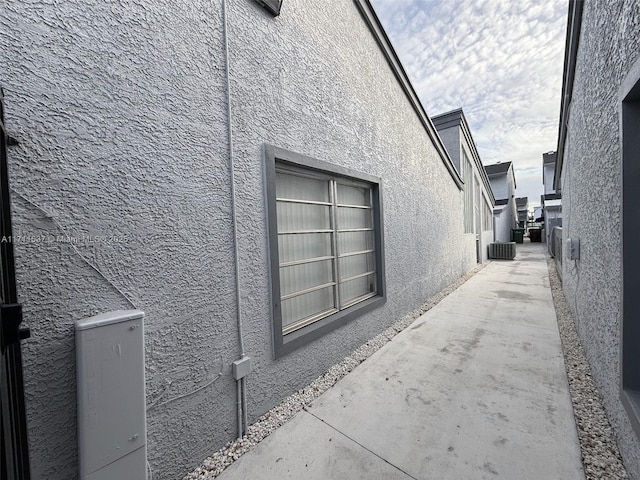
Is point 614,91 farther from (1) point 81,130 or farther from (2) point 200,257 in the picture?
(1) point 81,130

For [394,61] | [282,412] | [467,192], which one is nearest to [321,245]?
[282,412]

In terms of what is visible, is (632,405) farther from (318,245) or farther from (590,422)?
(318,245)

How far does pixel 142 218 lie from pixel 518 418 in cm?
346

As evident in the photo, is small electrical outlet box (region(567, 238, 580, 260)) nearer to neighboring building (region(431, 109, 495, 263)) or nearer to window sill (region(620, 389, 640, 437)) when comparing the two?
window sill (region(620, 389, 640, 437))

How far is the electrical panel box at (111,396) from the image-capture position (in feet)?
4.64

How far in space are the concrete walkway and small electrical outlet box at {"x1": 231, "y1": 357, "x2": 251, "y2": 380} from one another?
0.58 m

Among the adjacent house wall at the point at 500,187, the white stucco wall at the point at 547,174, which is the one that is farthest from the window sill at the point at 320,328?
the white stucco wall at the point at 547,174

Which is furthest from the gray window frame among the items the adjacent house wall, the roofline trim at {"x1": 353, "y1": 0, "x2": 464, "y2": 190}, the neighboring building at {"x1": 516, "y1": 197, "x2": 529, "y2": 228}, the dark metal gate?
the neighboring building at {"x1": 516, "y1": 197, "x2": 529, "y2": 228}

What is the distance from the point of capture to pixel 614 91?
2.04 m

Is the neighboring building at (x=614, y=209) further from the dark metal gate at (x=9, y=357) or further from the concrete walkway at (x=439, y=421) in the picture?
the dark metal gate at (x=9, y=357)

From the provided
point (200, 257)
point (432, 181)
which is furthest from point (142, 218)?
point (432, 181)

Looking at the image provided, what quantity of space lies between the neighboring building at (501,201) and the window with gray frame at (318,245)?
2109 cm

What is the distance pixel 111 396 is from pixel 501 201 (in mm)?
30138

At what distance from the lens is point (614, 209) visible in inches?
81.4
